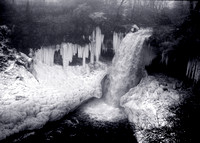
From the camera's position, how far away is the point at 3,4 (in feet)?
53.5

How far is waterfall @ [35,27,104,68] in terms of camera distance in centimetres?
1496

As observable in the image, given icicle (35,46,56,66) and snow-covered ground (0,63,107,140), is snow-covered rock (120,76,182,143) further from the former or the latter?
icicle (35,46,56,66)

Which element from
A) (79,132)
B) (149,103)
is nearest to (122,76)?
(149,103)

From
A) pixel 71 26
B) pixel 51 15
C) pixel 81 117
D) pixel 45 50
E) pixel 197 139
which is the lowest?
pixel 81 117

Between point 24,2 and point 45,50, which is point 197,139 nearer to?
point 45,50

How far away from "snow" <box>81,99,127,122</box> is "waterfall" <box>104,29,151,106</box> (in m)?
0.66

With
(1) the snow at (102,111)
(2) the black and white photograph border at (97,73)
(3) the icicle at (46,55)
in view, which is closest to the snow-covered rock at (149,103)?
(2) the black and white photograph border at (97,73)

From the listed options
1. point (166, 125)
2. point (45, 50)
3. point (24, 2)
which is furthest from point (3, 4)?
point (166, 125)

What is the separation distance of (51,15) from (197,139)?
1640cm

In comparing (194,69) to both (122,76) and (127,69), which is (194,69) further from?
(122,76)

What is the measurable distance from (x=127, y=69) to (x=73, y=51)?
584 cm

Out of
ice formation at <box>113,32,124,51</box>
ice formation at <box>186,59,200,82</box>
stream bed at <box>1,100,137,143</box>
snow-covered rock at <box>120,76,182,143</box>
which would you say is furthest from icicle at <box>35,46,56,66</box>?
ice formation at <box>186,59,200,82</box>

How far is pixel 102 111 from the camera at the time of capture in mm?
11938

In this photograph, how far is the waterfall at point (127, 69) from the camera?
1236cm
